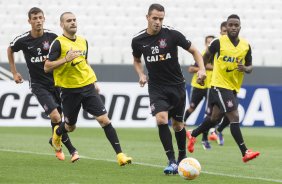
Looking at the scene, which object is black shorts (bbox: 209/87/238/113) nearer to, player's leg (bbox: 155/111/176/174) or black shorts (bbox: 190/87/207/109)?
player's leg (bbox: 155/111/176/174)

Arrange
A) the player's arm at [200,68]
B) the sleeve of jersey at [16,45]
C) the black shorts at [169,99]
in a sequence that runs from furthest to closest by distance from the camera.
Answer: the sleeve of jersey at [16,45] → the black shorts at [169,99] → the player's arm at [200,68]

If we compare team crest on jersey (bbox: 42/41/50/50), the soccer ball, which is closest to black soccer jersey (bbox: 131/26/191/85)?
the soccer ball

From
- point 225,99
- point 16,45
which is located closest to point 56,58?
point 16,45

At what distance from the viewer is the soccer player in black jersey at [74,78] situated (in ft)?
35.3

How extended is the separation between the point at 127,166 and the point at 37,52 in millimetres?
2421

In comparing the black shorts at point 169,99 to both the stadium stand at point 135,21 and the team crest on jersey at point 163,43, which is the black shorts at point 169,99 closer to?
the team crest on jersey at point 163,43

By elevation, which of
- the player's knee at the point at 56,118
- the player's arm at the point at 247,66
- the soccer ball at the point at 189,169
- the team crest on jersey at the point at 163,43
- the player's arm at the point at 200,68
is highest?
the team crest on jersey at the point at 163,43

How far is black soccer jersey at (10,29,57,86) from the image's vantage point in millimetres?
12180

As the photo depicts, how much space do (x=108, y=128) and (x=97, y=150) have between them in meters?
3.25

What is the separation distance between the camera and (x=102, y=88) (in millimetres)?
21156

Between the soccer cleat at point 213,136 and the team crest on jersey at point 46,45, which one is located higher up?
the team crest on jersey at point 46,45

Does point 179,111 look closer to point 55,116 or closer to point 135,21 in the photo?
point 55,116

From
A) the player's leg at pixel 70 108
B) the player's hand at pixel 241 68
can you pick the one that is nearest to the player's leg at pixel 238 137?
the player's hand at pixel 241 68

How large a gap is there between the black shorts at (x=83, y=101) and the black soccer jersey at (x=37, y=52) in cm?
133
